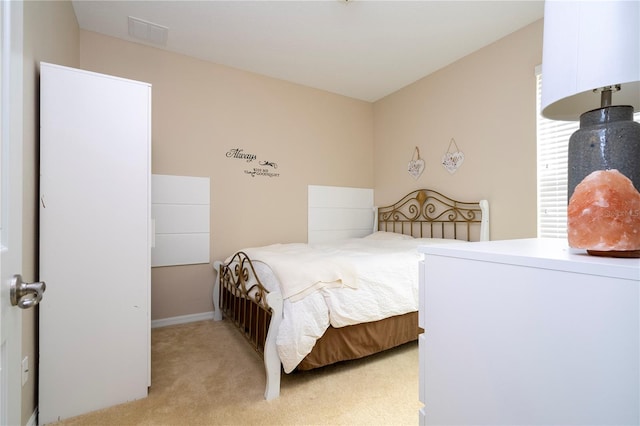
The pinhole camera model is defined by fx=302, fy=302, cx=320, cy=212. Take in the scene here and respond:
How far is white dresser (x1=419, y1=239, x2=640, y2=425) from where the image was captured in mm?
484

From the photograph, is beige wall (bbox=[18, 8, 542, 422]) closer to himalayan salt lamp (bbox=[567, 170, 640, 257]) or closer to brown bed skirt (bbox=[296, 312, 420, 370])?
brown bed skirt (bbox=[296, 312, 420, 370])

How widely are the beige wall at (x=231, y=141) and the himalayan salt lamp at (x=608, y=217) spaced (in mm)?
2922

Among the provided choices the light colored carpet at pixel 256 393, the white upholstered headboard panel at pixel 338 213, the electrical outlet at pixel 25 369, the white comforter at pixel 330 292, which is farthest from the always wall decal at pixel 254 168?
the electrical outlet at pixel 25 369

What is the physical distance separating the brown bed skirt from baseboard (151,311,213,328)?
1.56 meters

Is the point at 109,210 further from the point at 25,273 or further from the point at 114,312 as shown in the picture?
the point at 114,312

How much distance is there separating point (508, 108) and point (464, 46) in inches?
28.1

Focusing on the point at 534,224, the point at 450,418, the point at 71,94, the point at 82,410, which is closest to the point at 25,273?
the point at 82,410

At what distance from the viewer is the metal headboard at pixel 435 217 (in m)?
2.79

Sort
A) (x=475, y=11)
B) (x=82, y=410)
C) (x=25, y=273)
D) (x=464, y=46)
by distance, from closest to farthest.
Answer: (x=25, y=273) → (x=82, y=410) → (x=475, y=11) → (x=464, y=46)

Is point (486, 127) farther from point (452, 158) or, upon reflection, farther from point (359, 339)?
point (359, 339)

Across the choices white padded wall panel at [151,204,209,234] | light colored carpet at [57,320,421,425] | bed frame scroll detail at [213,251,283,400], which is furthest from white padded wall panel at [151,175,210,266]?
light colored carpet at [57,320,421,425]

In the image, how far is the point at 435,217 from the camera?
125 inches

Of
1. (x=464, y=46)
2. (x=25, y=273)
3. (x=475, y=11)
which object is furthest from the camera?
(x=464, y=46)

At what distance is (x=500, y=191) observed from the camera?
2617 millimetres
